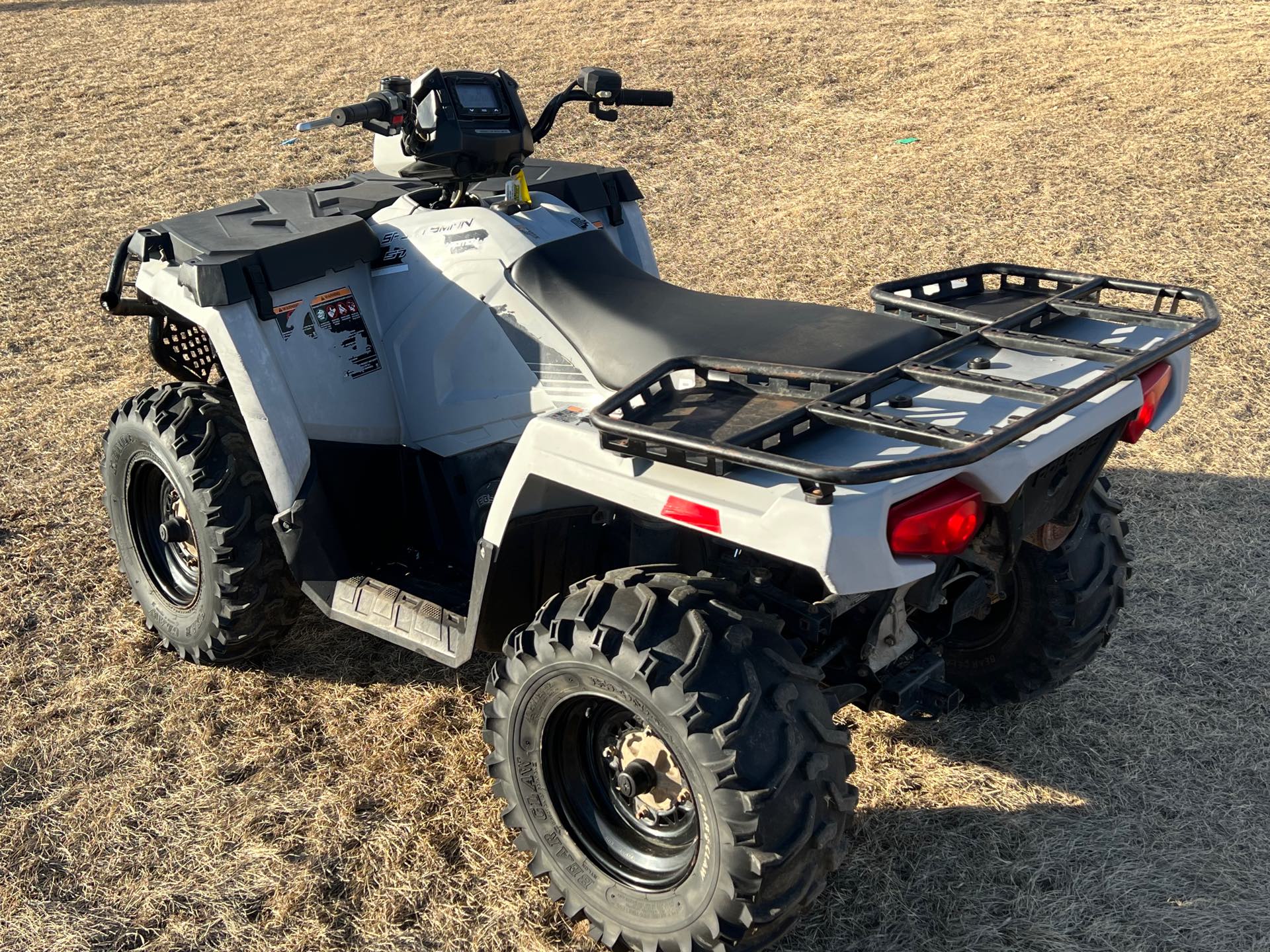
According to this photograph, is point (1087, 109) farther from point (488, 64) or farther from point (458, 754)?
point (458, 754)

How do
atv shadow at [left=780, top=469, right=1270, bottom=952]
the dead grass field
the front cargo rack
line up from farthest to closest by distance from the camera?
the dead grass field → atv shadow at [left=780, top=469, right=1270, bottom=952] → the front cargo rack

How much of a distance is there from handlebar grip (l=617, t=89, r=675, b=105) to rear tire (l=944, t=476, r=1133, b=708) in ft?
6.19

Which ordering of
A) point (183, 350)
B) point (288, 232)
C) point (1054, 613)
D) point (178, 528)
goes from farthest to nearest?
point (183, 350) → point (178, 528) → point (288, 232) → point (1054, 613)

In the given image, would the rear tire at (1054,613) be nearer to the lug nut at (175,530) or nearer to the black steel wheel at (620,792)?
the black steel wheel at (620,792)

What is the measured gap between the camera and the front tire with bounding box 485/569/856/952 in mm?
2508

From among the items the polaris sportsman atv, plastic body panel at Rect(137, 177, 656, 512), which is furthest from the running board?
plastic body panel at Rect(137, 177, 656, 512)

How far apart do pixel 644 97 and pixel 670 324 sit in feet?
4.02

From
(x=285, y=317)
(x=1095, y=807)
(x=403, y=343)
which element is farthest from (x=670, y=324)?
(x=1095, y=807)

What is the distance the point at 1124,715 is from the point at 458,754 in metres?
2.14

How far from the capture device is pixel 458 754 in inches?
146

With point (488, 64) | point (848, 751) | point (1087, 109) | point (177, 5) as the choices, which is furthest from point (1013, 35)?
point (848, 751)

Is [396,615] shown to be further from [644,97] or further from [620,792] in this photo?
[644,97]

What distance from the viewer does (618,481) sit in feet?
8.64

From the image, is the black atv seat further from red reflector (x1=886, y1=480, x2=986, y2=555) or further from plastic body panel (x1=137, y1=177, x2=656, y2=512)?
red reflector (x1=886, y1=480, x2=986, y2=555)
